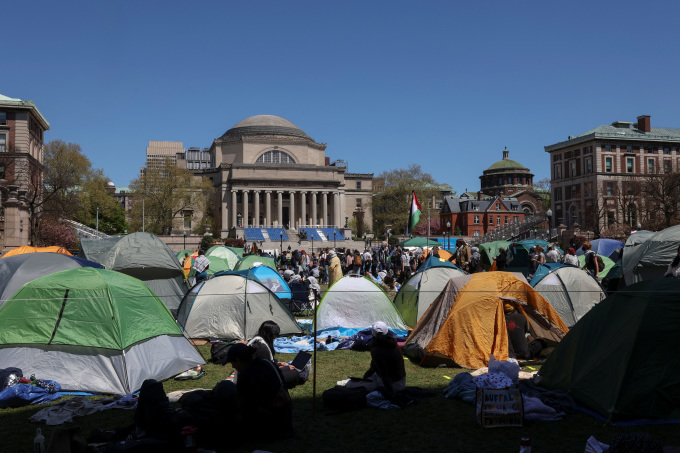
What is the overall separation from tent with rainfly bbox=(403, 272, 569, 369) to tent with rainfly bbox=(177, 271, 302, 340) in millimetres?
3698

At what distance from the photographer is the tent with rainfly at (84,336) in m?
Result: 8.27

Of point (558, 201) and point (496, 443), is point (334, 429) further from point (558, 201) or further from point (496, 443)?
point (558, 201)

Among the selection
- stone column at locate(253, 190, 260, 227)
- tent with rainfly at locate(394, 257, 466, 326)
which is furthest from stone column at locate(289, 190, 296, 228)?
tent with rainfly at locate(394, 257, 466, 326)

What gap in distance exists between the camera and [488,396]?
6637 millimetres

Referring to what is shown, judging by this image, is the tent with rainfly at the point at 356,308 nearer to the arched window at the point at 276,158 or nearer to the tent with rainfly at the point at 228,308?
the tent with rainfly at the point at 228,308

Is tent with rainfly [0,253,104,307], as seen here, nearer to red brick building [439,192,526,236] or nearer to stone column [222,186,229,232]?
stone column [222,186,229,232]

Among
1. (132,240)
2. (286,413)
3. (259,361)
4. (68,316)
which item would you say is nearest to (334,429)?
(286,413)

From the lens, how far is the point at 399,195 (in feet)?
236

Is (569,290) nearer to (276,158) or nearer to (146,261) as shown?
(146,261)

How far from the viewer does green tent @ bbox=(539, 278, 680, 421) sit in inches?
254

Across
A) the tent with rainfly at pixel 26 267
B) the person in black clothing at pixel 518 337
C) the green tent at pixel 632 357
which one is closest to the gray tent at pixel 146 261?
the tent with rainfly at pixel 26 267

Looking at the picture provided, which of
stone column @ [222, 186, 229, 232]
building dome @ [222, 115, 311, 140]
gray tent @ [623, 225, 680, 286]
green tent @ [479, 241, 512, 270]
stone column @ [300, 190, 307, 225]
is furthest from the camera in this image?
building dome @ [222, 115, 311, 140]

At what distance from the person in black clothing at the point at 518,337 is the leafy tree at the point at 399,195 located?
5923 centimetres

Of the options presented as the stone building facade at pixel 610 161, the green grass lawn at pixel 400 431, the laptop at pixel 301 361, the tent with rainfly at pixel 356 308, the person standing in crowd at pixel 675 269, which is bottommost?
the green grass lawn at pixel 400 431
